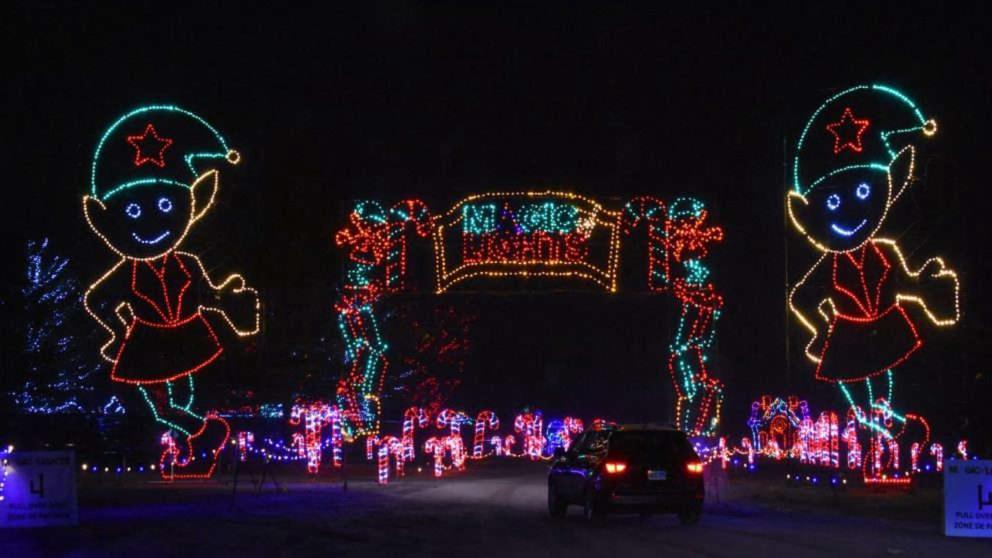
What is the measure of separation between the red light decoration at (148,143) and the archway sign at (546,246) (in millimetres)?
5342

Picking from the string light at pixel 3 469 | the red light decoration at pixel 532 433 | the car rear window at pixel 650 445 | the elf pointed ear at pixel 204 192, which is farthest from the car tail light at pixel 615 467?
the red light decoration at pixel 532 433

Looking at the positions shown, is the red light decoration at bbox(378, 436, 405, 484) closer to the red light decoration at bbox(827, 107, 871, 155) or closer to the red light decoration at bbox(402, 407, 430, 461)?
the red light decoration at bbox(402, 407, 430, 461)

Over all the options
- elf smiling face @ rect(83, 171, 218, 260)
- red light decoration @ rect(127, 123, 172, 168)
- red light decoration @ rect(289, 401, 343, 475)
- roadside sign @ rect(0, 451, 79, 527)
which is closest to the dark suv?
roadside sign @ rect(0, 451, 79, 527)

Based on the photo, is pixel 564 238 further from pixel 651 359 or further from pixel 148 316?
pixel 651 359

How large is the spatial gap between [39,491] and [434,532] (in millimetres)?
5389

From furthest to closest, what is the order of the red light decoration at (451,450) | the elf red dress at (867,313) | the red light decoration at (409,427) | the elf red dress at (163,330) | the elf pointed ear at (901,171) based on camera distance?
1. the red light decoration at (451,450)
2. the red light decoration at (409,427)
3. the elf red dress at (163,330)
4. the elf red dress at (867,313)
5. the elf pointed ear at (901,171)

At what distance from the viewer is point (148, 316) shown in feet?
111

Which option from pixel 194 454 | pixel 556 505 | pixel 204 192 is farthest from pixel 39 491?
pixel 194 454

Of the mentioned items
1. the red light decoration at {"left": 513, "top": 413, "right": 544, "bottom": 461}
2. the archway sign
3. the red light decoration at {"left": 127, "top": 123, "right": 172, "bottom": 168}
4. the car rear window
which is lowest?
the red light decoration at {"left": 513, "top": 413, "right": 544, "bottom": 461}

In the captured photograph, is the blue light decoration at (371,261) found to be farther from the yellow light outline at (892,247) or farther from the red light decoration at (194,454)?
the yellow light outline at (892,247)

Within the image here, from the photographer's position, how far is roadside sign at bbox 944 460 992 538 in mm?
19109

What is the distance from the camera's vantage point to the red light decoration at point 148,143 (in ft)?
100

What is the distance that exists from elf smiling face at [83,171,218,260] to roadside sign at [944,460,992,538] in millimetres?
18520

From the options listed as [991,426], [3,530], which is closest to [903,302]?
[991,426]
